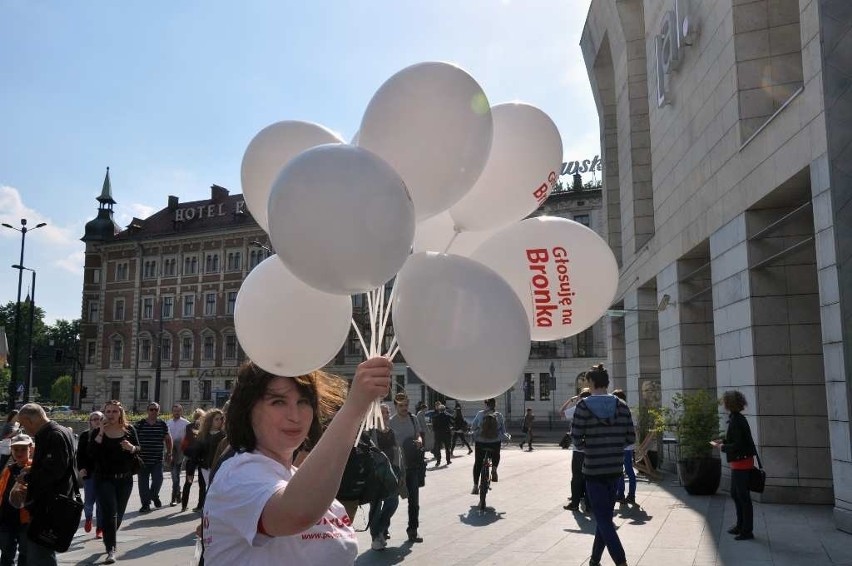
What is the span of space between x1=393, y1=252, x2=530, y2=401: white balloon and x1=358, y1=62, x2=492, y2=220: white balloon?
423mm

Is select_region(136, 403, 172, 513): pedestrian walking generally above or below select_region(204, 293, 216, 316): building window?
below

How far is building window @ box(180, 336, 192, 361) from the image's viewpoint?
53438 millimetres

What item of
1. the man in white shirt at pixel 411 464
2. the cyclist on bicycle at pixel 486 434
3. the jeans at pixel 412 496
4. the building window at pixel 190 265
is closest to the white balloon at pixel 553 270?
the man in white shirt at pixel 411 464

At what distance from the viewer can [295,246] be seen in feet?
7.76

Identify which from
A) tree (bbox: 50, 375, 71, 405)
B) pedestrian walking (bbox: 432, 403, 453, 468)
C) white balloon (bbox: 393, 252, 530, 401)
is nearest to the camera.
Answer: white balloon (bbox: 393, 252, 530, 401)

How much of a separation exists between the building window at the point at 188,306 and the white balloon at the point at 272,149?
53350 mm

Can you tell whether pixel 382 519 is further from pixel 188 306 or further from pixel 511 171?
pixel 188 306

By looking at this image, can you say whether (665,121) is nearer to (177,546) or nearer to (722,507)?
(722,507)

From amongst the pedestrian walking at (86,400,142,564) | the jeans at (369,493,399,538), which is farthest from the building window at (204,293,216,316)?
the jeans at (369,493,399,538)

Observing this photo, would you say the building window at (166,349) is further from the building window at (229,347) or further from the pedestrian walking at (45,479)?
the pedestrian walking at (45,479)

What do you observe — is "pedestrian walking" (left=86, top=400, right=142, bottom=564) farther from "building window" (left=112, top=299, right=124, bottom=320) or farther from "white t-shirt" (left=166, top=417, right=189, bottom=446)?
"building window" (left=112, top=299, right=124, bottom=320)

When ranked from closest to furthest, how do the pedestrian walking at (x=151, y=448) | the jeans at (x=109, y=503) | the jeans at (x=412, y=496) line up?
the jeans at (x=109, y=503)
the jeans at (x=412, y=496)
the pedestrian walking at (x=151, y=448)

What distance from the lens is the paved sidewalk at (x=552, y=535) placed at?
7.20 metres

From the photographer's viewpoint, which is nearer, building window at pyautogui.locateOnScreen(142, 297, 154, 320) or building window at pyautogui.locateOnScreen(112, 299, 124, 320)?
building window at pyautogui.locateOnScreen(142, 297, 154, 320)
